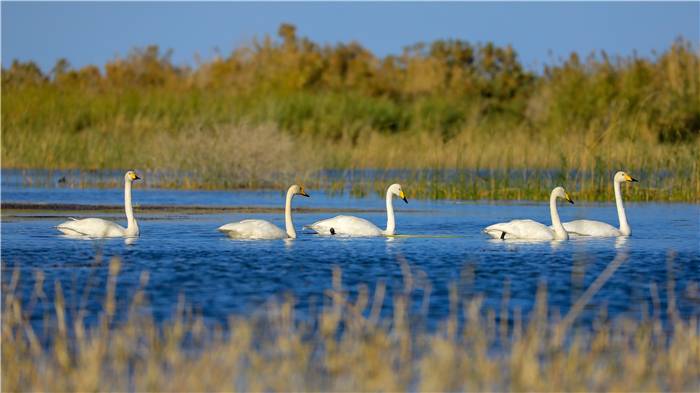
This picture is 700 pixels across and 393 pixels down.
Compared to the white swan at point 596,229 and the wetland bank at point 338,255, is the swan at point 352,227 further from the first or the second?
the white swan at point 596,229

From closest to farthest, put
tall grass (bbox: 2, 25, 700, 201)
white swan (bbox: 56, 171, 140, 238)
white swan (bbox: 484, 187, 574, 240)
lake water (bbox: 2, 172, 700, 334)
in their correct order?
lake water (bbox: 2, 172, 700, 334) → white swan (bbox: 56, 171, 140, 238) → white swan (bbox: 484, 187, 574, 240) → tall grass (bbox: 2, 25, 700, 201)

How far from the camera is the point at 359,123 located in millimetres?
31906

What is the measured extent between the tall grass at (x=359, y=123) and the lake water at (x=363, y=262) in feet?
16.8

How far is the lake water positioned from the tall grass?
5131 millimetres

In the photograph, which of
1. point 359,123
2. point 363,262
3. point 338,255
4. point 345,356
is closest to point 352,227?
point 338,255

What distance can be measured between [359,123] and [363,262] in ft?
66.6

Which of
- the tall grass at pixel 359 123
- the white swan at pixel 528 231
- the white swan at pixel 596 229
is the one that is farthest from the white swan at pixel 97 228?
the tall grass at pixel 359 123

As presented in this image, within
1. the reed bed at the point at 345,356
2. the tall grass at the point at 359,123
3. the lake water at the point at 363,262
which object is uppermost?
the tall grass at the point at 359,123

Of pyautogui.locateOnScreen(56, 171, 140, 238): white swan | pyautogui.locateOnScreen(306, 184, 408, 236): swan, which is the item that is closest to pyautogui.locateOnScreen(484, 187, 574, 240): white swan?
pyautogui.locateOnScreen(306, 184, 408, 236): swan

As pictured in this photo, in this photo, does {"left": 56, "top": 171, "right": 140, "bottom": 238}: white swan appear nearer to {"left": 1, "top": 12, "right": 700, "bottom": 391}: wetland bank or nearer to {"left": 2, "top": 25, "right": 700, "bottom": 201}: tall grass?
{"left": 1, "top": 12, "right": 700, "bottom": 391}: wetland bank

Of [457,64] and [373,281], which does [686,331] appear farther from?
[457,64]

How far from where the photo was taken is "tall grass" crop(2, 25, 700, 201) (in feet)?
77.3

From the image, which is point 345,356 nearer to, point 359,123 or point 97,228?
point 97,228

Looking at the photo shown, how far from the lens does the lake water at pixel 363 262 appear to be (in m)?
9.32
